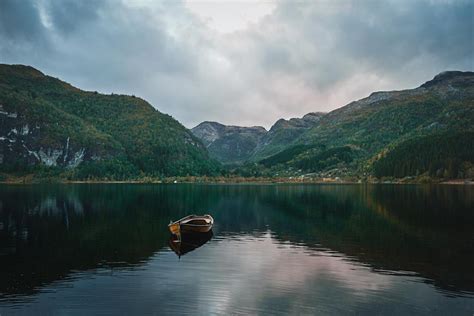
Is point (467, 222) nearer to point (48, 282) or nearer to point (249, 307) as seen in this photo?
point (249, 307)

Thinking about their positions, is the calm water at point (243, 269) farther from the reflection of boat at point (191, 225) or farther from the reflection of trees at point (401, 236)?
the reflection of boat at point (191, 225)

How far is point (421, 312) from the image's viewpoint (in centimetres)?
2956

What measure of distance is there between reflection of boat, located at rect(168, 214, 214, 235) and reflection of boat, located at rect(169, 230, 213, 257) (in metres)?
0.70

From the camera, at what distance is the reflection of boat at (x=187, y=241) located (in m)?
54.5

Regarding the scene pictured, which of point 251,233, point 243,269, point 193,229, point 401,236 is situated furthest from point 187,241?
point 401,236

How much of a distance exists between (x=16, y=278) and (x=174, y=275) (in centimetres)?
1355

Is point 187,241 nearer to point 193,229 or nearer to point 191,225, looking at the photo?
point 191,225

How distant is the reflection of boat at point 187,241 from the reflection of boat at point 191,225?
2.28 ft

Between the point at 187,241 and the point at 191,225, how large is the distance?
3678 millimetres

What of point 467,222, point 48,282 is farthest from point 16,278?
point 467,222

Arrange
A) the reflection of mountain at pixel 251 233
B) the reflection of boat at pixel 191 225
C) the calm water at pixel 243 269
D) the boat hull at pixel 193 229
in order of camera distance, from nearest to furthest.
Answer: the calm water at pixel 243 269, the reflection of mountain at pixel 251 233, the reflection of boat at pixel 191 225, the boat hull at pixel 193 229

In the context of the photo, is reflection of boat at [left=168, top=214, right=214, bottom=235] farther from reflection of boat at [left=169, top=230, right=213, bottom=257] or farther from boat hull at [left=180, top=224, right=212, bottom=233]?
reflection of boat at [left=169, top=230, right=213, bottom=257]

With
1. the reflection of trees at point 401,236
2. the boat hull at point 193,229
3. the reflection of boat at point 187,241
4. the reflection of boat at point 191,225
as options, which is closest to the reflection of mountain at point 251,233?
the reflection of trees at point 401,236

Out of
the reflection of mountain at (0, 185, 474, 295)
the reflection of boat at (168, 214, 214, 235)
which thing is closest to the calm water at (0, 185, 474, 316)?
the reflection of mountain at (0, 185, 474, 295)
